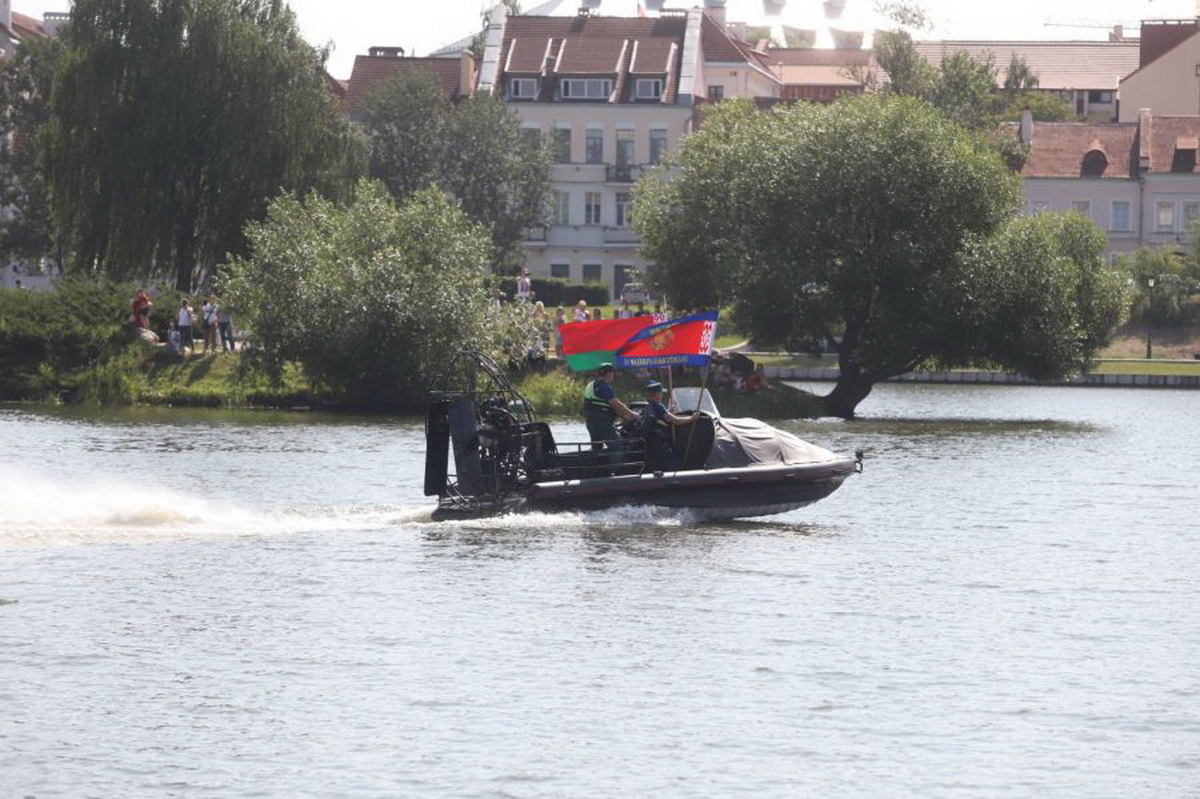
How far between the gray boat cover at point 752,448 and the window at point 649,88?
84613 millimetres

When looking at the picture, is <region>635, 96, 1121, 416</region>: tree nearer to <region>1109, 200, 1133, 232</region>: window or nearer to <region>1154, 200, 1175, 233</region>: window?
<region>1109, 200, 1133, 232</region>: window

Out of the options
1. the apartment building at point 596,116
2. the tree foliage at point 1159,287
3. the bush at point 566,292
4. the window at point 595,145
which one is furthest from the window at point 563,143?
the tree foliage at point 1159,287

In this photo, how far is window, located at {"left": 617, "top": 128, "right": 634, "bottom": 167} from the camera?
386 feet

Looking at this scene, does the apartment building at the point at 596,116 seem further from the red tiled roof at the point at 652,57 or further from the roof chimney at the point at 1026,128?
the roof chimney at the point at 1026,128

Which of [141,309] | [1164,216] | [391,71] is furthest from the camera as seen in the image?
[391,71]

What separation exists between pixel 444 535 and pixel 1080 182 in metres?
90.6

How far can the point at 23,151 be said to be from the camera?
9706 cm

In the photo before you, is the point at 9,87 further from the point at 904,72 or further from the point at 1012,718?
the point at 1012,718

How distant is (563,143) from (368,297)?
197 ft

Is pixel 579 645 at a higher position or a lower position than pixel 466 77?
lower

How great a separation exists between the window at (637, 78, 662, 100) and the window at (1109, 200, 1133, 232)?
24793 mm

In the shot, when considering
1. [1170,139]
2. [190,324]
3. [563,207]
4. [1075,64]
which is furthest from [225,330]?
[1075,64]

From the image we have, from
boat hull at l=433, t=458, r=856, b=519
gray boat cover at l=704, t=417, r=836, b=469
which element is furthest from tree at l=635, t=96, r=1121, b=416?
boat hull at l=433, t=458, r=856, b=519

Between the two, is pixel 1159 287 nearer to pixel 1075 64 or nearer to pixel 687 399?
pixel 687 399
